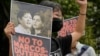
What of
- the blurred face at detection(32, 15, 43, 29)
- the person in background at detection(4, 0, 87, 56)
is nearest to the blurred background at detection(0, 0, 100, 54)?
the person in background at detection(4, 0, 87, 56)

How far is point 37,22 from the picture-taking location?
4.40 metres

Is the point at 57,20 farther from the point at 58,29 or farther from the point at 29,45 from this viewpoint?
the point at 29,45

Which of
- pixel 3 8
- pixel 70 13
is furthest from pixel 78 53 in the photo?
pixel 70 13

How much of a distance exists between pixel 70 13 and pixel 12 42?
4176 millimetres

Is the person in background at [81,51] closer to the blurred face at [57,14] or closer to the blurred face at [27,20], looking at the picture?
the blurred face at [57,14]

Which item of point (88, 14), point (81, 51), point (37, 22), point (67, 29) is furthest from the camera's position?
point (88, 14)

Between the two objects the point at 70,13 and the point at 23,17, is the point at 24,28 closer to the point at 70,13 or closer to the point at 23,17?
the point at 23,17

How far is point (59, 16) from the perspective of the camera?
4.57m

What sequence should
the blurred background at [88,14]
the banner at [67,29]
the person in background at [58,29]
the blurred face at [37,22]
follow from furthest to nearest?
the blurred background at [88,14], the banner at [67,29], the person in background at [58,29], the blurred face at [37,22]

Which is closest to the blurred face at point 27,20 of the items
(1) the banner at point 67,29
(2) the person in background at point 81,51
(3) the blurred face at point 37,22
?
(3) the blurred face at point 37,22

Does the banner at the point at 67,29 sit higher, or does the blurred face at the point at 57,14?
the blurred face at the point at 57,14

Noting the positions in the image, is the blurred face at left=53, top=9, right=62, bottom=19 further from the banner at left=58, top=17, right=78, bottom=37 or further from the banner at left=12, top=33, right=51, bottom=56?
the banner at left=58, top=17, right=78, bottom=37

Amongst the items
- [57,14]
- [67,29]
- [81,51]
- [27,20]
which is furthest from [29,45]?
[67,29]

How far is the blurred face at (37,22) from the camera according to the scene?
14.4ft
